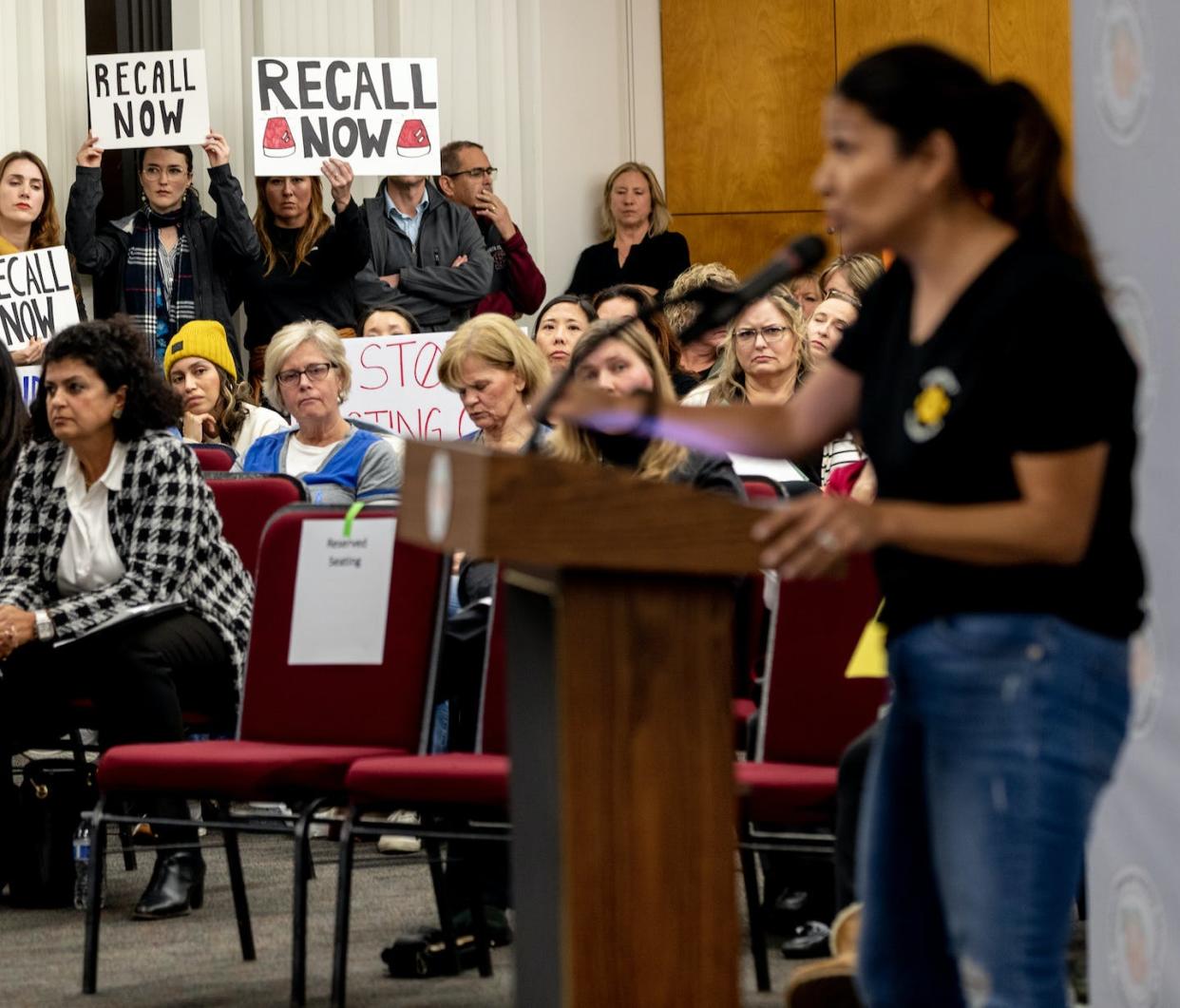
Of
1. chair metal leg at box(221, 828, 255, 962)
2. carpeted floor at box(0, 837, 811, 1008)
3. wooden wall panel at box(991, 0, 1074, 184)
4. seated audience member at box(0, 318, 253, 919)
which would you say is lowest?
carpeted floor at box(0, 837, 811, 1008)

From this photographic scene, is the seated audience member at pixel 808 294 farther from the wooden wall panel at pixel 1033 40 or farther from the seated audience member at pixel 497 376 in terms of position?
the wooden wall panel at pixel 1033 40

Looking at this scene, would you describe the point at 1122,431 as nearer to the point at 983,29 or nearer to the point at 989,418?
the point at 989,418

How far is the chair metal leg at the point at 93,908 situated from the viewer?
11.8ft

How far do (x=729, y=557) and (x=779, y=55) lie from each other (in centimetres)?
859

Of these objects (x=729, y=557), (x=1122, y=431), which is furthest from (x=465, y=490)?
(x=1122, y=431)

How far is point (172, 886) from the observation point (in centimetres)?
429

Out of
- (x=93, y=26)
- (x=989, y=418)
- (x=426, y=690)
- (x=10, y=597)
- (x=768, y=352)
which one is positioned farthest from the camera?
(x=93, y=26)

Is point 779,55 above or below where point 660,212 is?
above

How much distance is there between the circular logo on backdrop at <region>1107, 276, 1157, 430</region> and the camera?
2.49 metres

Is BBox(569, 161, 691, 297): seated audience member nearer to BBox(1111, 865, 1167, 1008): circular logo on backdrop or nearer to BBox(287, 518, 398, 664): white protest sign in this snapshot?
BBox(287, 518, 398, 664): white protest sign

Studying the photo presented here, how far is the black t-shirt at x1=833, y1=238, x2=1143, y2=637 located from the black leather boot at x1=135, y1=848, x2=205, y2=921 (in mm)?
2848

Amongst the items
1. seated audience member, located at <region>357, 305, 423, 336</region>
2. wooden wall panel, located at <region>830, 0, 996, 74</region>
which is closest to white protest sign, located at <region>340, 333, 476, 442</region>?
seated audience member, located at <region>357, 305, 423, 336</region>

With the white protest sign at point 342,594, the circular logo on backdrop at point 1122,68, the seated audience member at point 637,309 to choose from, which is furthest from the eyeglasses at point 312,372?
the circular logo on backdrop at point 1122,68

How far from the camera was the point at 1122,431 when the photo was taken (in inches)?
68.4
